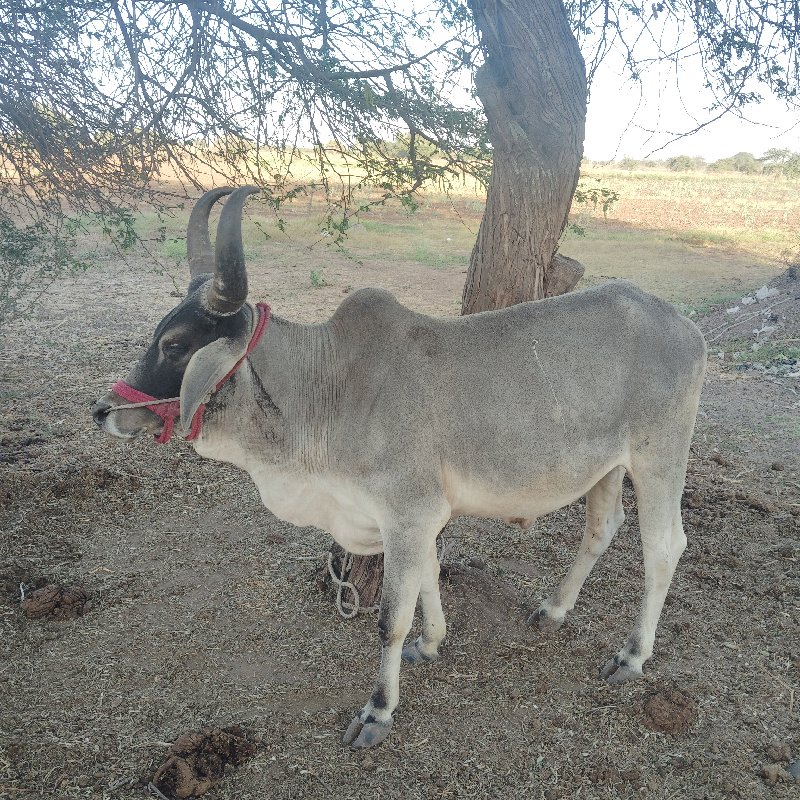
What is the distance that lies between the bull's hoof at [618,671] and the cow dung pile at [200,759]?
159 centimetres

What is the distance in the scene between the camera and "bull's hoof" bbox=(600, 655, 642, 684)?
3.55 m

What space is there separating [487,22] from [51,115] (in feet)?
8.57

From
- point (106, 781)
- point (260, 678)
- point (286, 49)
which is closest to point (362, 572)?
point (260, 678)

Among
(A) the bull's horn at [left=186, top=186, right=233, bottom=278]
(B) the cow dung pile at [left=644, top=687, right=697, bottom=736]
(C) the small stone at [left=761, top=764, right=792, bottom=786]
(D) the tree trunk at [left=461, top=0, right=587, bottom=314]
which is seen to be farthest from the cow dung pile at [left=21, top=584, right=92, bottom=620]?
(C) the small stone at [left=761, top=764, right=792, bottom=786]

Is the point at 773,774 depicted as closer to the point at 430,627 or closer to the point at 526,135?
the point at 430,627

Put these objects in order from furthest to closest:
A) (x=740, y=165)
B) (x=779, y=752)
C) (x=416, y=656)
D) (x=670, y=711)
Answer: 1. (x=740, y=165)
2. (x=416, y=656)
3. (x=670, y=711)
4. (x=779, y=752)

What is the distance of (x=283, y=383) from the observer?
10.7ft

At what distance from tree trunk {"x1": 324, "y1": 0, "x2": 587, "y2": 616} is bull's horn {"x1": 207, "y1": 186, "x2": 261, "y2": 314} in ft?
4.93

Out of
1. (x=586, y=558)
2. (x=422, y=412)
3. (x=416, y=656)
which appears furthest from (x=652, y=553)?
(x=422, y=412)

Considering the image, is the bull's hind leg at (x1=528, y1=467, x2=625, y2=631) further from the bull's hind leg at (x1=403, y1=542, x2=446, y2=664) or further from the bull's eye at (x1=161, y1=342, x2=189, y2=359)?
the bull's eye at (x1=161, y1=342, x2=189, y2=359)

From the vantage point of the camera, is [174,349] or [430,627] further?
[430,627]

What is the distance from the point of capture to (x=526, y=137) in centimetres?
375

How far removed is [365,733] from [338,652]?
61cm

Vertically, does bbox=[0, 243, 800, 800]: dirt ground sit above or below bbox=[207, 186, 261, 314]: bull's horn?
below
